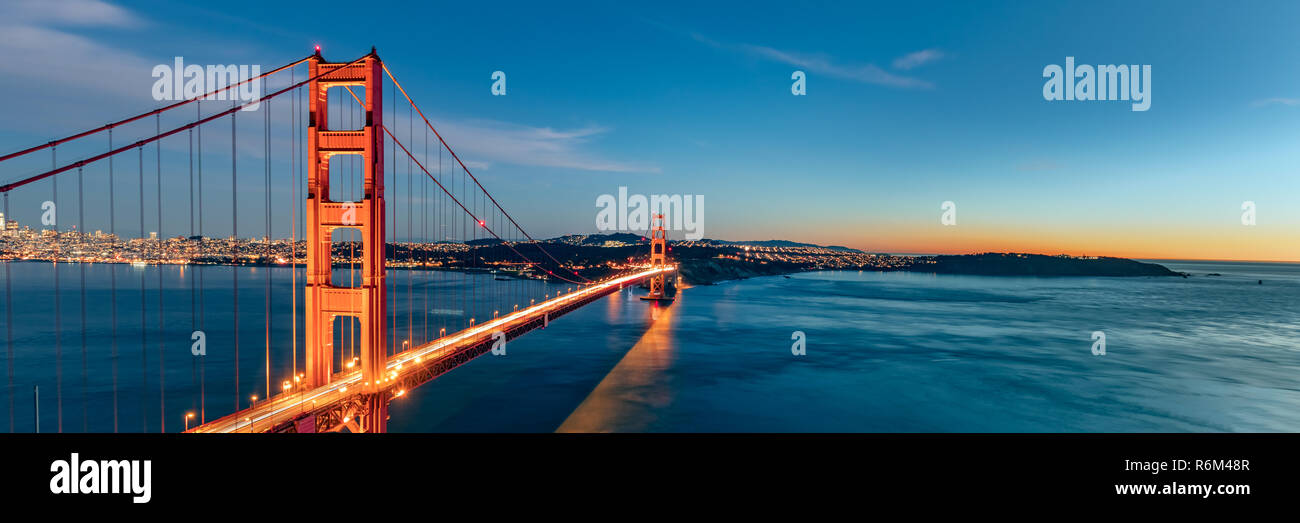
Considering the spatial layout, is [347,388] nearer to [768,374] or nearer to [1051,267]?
[768,374]

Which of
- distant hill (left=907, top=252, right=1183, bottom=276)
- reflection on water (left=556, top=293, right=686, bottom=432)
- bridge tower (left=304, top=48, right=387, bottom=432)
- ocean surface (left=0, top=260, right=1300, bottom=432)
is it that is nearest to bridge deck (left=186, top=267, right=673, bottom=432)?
bridge tower (left=304, top=48, right=387, bottom=432)

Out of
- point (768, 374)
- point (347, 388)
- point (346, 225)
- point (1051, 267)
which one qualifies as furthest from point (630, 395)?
point (1051, 267)

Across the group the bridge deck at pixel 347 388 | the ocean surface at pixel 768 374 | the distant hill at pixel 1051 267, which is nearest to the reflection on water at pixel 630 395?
the ocean surface at pixel 768 374

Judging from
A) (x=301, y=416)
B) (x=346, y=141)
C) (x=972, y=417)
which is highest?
(x=346, y=141)
